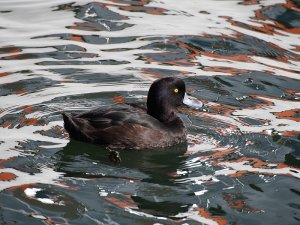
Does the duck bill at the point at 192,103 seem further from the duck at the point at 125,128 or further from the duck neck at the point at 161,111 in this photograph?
the duck at the point at 125,128

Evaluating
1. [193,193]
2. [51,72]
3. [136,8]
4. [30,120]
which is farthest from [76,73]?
[193,193]

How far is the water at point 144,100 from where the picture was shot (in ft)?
27.5

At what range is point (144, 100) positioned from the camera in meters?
11.7

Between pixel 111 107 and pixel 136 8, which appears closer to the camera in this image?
pixel 111 107

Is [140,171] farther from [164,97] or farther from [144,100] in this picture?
[144,100]

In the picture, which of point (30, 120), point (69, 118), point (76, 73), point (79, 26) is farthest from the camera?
point (79, 26)

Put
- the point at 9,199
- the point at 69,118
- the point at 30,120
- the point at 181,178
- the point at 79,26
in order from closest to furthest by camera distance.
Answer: the point at 9,199, the point at 181,178, the point at 69,118, the point at 30,120, the point at 79,26

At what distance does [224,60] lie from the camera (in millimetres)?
13359

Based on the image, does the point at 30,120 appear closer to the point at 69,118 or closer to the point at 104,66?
the point at 69,118

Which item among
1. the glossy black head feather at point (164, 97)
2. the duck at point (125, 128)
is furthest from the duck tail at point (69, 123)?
the glossy black head feather at point (164, 97)

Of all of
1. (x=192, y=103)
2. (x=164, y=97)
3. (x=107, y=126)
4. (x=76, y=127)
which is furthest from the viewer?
→ (x=192, y=103)

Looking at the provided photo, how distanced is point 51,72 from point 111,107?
2585 millimetres

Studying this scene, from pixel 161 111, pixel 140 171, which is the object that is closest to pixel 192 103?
pixel 161 111

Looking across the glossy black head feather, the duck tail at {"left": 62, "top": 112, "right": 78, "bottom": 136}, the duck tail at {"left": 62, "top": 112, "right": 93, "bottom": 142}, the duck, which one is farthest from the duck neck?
the duck tail at {"left": 62, "top": 112, "right": 78, "bottom": 136}
